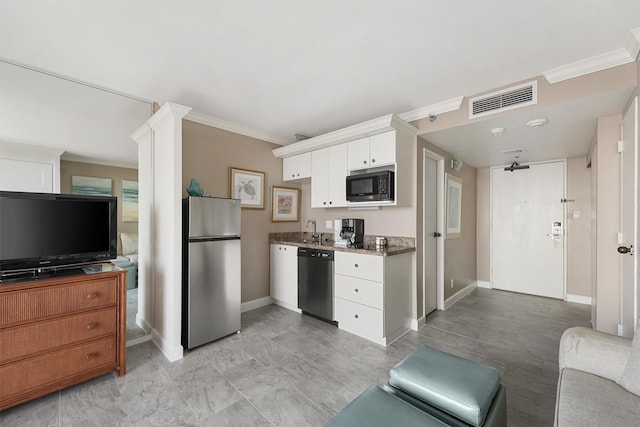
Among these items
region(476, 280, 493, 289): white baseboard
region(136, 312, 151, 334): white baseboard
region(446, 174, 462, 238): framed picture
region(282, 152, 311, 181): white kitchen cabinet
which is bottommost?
region(476, 280, 493, 289): white baseboard

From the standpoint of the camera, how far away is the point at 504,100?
2.47 m

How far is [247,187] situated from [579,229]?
4958mm

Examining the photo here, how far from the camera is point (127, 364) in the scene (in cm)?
232

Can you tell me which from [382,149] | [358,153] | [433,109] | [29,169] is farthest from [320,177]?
[29,169]

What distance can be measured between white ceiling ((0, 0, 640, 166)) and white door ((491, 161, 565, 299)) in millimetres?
1877

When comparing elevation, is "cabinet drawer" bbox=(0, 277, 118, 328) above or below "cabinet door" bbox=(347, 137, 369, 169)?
below

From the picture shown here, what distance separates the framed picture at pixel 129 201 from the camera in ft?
8.62

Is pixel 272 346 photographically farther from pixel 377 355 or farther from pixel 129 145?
pixel 129 145

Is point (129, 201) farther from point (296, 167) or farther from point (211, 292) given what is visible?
point (296, 167)

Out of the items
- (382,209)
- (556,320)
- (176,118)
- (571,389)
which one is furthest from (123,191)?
(556,320)

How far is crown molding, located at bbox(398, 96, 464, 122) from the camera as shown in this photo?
2.76m

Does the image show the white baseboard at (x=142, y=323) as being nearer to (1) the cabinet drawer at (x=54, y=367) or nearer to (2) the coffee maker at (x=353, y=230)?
(1) the cabinet drawer at (x=54, y=367)

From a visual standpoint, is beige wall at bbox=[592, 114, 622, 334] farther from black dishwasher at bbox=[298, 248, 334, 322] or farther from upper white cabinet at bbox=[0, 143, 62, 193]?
upper white cabinet at bbox=[0, 143, 62, 193]

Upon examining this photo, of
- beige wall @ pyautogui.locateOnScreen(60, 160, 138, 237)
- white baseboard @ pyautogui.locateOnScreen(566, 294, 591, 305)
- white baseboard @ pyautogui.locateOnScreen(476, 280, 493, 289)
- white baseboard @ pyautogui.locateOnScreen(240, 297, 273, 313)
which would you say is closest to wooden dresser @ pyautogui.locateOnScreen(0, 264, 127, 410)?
beige wall @ pyautogui.locateOnScreen(60, 160, 138, 237)
